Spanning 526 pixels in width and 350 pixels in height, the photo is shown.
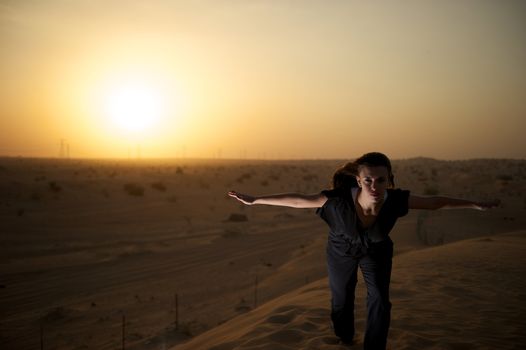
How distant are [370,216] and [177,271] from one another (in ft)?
25.6

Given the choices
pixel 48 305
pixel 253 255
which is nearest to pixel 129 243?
pixel 253 255

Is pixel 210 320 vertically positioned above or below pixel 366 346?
below

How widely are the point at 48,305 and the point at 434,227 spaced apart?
41.6ft

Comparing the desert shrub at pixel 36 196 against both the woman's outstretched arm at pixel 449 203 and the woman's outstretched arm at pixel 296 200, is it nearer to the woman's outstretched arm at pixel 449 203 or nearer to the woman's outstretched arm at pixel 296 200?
the woman's outstretched arm at pixel 296 200

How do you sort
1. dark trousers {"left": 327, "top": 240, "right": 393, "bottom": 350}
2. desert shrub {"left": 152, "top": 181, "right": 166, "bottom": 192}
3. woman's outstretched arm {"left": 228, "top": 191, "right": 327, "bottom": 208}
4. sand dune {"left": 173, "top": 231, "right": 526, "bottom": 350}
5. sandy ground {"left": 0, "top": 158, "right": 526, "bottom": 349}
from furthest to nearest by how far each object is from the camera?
desert shrub {"left": 152, "top": 181, "right": 166, "bottom": 192} → sandy ground {"left": 0, "top": 158, "right": 526, "bottom": 349} → sand dune {"left": 173, "top": 231, "right": 526, "bottom": 350} → woman's outstretched arm {"left": 228, "top": 191, "right": 327, "bottom": 208} → dark trousers {"left": 327, "top": 240, "right": 393, "bottom": 350}

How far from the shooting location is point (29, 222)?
1545 cm

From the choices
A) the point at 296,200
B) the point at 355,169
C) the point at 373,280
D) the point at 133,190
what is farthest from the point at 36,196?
the point at 373,280

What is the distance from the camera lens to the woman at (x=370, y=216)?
3.22 meters

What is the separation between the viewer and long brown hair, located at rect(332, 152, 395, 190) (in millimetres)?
3215

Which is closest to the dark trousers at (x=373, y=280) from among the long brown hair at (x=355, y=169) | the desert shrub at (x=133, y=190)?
the long brown hair at (x=355, y=169)

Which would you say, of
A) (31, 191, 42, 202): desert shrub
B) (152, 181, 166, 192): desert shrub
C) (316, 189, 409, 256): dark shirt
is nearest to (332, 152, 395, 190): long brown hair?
(316, 189, 409, 256): dark shirt

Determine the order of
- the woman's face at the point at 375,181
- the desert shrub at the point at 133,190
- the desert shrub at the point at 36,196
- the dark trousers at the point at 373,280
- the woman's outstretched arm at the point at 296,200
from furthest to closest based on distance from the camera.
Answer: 1. the desert shrub at the point at 133,190
2. the desert shrub at the point at 36,196
3. the woman's outstretched arm at the point at 296,200
4. the dark trousers at the point at 373,280
5. the woman's face at the point at 375,181

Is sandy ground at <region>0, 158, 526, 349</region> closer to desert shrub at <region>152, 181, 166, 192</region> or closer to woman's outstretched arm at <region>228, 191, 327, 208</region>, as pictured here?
woman's outstretched arm at <region>228, 191, 327, 208</region>

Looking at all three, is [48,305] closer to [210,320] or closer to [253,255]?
[210,320]
